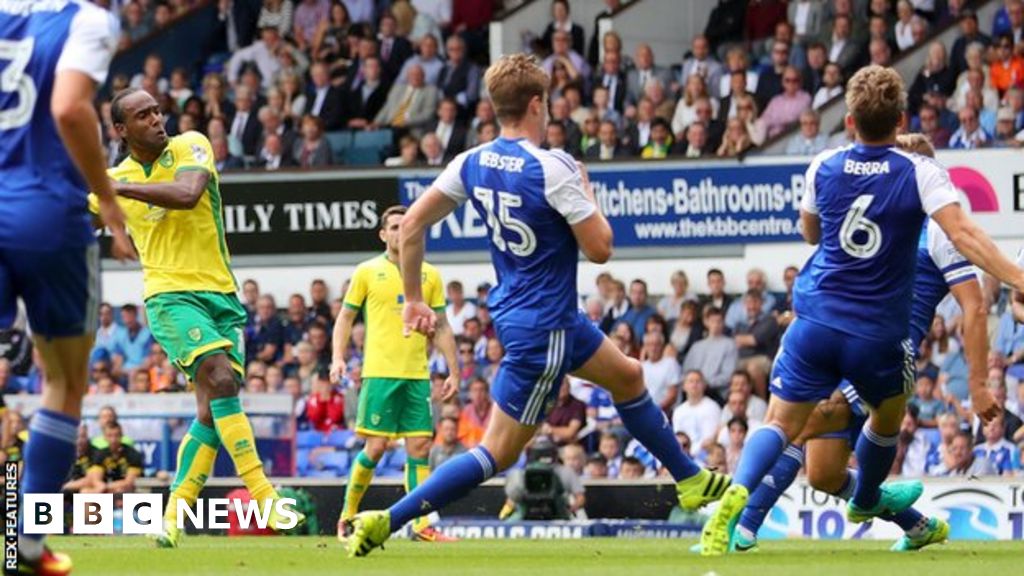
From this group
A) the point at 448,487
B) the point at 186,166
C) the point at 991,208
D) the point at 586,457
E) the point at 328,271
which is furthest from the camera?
the point at 328,271

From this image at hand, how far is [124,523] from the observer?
16.0m

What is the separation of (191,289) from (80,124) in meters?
5.08

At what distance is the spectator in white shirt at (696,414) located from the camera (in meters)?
21.3

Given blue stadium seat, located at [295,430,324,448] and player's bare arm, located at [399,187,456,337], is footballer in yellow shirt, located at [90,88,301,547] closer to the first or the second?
player's bare arm, located at [399,187,456,337]

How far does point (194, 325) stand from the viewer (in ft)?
43.4

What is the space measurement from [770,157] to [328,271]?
5.44 m

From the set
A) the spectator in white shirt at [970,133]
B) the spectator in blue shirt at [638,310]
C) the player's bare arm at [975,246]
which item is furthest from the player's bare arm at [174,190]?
the spectator in white shirt at [970,133]

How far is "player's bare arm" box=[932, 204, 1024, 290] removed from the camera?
34.3ft

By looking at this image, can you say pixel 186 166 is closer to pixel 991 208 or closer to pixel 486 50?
pixel 991 208

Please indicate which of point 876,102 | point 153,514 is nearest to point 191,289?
point 153,514

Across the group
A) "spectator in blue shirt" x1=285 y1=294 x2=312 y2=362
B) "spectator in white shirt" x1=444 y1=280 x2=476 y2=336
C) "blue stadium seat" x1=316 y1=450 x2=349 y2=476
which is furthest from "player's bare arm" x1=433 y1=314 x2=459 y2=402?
"spectator in blue shirt" x1=285 y1=294 x2=312 y2=362

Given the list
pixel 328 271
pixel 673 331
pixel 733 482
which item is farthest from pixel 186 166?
pixel 328 271

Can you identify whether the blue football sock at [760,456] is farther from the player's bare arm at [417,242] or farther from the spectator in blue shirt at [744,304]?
the spectator in blue shirt at [744,304]

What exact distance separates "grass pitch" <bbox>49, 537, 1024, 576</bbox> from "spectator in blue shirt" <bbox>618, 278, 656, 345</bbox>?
9.00 meters
